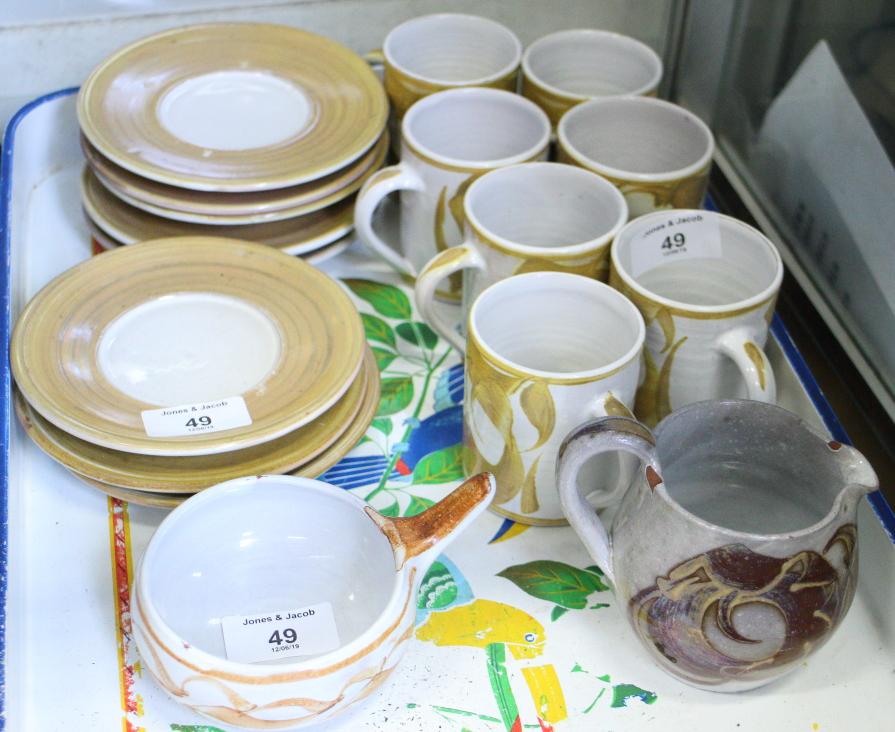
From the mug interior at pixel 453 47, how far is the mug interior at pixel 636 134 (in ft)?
0.35

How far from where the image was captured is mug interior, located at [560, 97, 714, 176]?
756mm

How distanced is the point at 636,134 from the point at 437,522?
16.7 inches

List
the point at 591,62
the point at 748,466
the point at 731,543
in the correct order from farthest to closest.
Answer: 1. the point at 591,62
2. the point at 748,466
3. the point at 731,543

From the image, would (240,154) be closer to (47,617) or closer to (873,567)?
(47,617)

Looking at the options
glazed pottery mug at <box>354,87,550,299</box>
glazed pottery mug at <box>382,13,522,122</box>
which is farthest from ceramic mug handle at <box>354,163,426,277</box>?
Answer: glazed pottery mug at <box>382,13,522,122</box>

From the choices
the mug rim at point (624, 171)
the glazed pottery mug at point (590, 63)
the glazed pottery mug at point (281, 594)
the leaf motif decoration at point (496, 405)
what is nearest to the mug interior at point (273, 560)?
the glazed pottery mug at point (281, 594)

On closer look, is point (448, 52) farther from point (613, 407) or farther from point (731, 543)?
point (731, 543)

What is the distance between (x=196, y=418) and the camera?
569 millimetres

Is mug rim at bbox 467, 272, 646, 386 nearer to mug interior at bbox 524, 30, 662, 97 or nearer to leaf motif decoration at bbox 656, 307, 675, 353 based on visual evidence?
leaf motif decoration at bbox 656, 307, 675, 353

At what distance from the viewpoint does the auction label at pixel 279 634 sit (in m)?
0.52

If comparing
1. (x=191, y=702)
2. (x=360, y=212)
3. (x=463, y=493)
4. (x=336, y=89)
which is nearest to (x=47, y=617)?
(x=191, y=702)

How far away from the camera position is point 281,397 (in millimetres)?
589

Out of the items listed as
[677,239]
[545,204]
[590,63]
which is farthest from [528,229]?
[590,63]

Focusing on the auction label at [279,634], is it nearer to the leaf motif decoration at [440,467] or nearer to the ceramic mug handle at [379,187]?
the leaf motif decoration at [440,467]
